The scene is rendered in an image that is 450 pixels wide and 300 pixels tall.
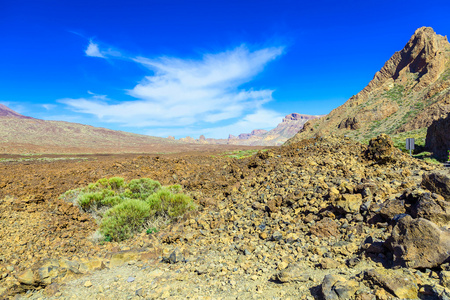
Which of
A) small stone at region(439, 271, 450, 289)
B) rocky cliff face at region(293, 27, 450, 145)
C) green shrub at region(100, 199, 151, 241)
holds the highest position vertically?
rocky cliff face at region(293, 27, 450, 145)

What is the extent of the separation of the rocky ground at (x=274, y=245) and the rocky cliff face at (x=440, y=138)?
1281 cm

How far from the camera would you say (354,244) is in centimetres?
415

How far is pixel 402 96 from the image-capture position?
5006cm

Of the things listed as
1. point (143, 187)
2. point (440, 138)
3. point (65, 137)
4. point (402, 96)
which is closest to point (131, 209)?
point (143, 187)

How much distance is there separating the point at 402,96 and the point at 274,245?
5982 centimetres

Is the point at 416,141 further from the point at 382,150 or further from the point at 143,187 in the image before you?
the point at 143,187

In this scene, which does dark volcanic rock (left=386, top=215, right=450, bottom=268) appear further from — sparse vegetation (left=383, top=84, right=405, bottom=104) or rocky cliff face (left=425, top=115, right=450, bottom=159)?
sparse vegetation (left=383, top=84, right=405, bottom=104)

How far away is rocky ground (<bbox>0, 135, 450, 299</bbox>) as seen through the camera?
3.16 metres

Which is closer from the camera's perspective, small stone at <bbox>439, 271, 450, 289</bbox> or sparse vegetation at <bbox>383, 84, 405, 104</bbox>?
small stone at <bbox>439, 271, 450, 289</bbox>

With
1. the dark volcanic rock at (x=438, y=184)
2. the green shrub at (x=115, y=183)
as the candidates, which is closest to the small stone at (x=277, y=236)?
the dark volcanic rock at (x=438, y=184)

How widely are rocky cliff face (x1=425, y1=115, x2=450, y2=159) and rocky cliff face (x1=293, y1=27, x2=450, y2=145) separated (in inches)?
889

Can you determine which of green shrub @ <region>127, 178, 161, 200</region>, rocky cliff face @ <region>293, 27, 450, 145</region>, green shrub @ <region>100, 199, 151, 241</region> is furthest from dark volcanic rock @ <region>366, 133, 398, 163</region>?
rocky cliff face @ <region>293, 27, 450, 145</region>

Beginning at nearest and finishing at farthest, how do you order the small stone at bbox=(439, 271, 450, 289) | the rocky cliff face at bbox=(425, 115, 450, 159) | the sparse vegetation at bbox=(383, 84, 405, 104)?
A: the small stone at bbox=(439, 271, 450, 289)
the rocky cliff face at bbox=(425, 115, 450, 159)
the sparse vegetation at bbox=(383, 84, 405, 104)

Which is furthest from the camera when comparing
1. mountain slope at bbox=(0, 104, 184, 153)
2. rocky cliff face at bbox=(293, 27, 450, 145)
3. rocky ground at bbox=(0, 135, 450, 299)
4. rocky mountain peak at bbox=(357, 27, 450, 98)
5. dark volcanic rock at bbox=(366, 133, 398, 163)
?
mountain slope at bbox=(0, 104, 184, 153)
